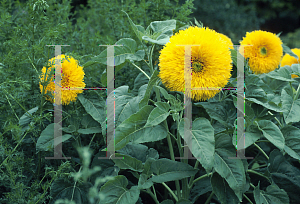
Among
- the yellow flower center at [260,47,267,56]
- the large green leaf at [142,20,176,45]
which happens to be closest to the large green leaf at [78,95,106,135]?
the large green leaf at [142,20,176,45]

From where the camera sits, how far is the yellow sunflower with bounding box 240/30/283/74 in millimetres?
1517

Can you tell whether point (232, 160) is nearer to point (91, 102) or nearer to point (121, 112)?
point (121, 112)

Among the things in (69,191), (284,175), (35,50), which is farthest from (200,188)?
(35,50)

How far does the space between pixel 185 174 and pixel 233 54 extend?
0.54 meters

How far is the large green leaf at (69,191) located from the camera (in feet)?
3.76

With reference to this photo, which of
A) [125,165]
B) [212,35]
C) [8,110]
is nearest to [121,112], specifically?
[125,165]

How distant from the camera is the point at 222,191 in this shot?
1064 mm

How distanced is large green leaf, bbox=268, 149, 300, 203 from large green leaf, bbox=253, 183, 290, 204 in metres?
0.07

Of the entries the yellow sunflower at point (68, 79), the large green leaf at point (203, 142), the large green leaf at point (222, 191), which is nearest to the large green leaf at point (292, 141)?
the large green leaf at point (222, 191)

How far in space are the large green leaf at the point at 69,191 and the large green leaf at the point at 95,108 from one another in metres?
0.28

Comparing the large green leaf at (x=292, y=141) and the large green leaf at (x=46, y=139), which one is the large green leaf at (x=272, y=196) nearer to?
the large green leaf at (x=292, y=141)

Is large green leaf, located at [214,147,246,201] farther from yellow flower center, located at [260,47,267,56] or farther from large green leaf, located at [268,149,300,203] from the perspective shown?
yellow flower center, located at [260,47,267,56]

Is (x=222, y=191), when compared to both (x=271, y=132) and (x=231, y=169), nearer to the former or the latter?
(x=231, y=169)

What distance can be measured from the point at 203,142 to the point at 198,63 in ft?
0.95
